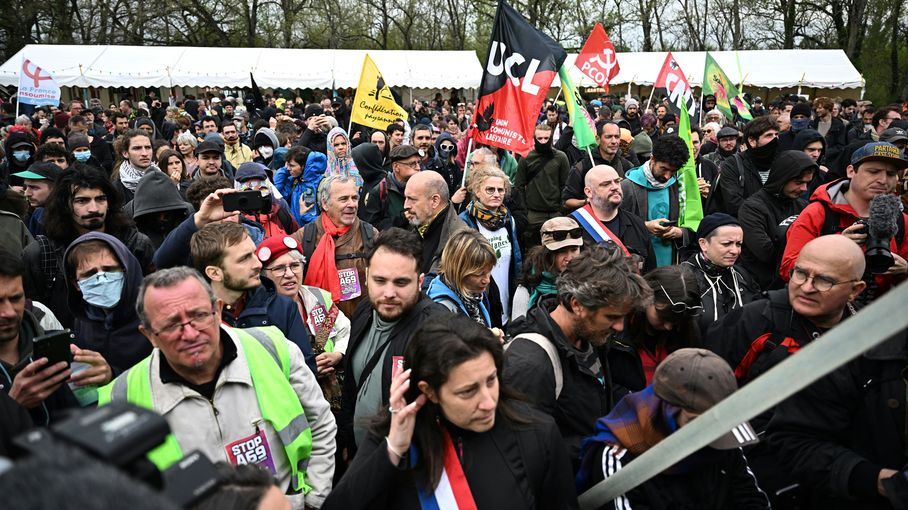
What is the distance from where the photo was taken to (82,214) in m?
3.96

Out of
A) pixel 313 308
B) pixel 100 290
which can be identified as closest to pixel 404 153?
pixel 313 308

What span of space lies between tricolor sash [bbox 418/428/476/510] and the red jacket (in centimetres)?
288

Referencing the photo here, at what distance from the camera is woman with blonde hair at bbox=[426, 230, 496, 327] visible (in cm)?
350

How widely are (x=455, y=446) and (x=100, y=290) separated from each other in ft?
6.74

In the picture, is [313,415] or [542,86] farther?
[542,86]

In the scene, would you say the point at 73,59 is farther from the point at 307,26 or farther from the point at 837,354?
the point at 837,354

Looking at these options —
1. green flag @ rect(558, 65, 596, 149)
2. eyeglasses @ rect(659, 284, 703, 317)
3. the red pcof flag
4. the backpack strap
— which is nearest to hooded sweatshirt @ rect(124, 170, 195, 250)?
the backpack strap

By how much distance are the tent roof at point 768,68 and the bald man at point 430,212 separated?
23.1 metres

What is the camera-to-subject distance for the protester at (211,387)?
228 cm

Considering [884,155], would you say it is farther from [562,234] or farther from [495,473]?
[495,473]

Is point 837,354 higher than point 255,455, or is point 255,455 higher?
point 837,354

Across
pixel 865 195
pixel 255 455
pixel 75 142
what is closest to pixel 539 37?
pixel 865 195

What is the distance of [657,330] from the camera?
3.24 m

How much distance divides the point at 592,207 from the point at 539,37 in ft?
5.90
